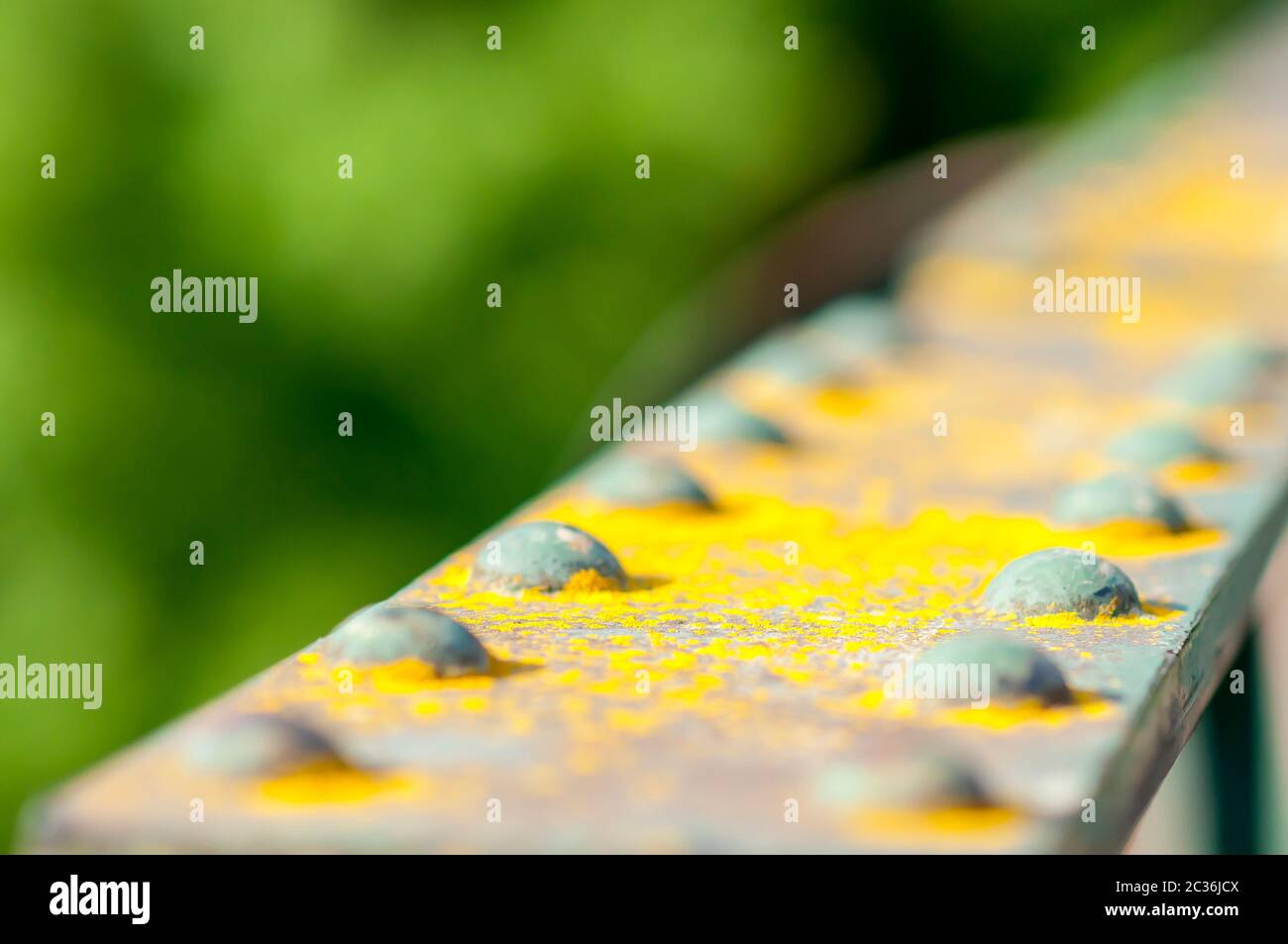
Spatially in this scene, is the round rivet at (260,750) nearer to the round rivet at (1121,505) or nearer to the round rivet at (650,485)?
the round rivet at (650,485)

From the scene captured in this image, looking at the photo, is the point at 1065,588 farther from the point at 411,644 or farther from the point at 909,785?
the point at 411,644

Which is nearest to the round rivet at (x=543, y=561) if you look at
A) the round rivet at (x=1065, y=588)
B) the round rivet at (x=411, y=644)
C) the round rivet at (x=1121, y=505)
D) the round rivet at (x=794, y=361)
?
the round rivet at (x=411, y=644)
